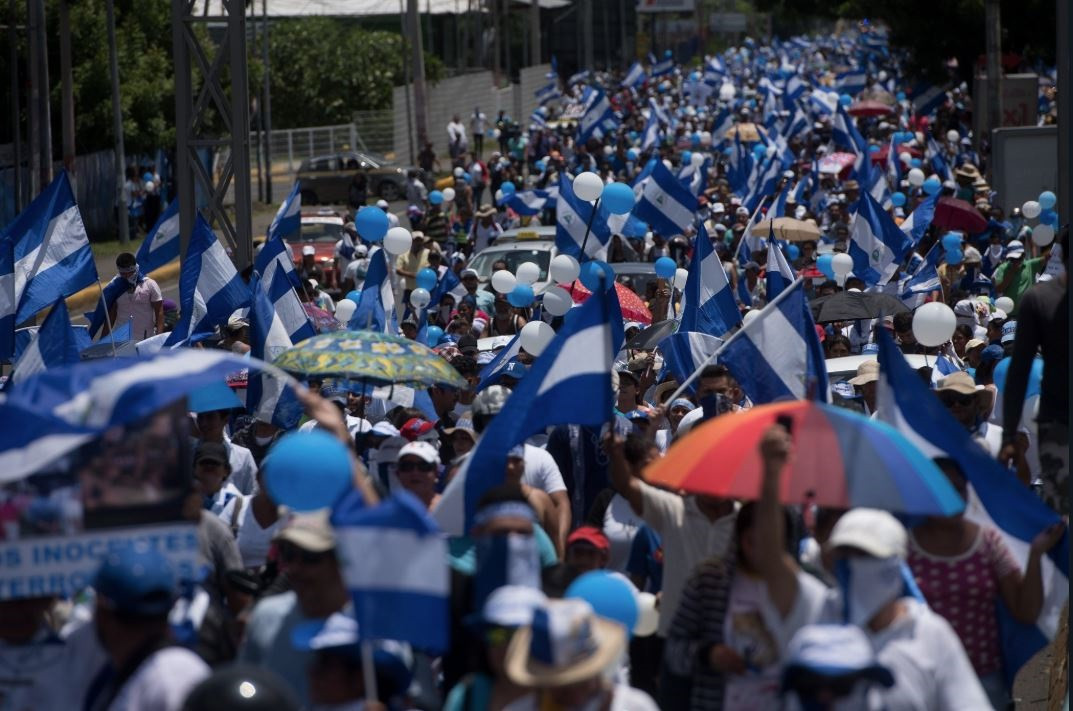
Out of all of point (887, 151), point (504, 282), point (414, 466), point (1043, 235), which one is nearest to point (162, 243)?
point (504, 282)

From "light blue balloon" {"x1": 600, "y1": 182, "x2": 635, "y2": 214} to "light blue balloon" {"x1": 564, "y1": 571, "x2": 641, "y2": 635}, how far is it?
10.6 m

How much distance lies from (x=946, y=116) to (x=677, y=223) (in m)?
32.6

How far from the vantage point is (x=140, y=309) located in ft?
48.7

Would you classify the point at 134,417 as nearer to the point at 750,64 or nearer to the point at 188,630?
the point at 188,630

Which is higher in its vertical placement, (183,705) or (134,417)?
(134,417)

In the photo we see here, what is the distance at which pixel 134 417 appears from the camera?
18.2 feet

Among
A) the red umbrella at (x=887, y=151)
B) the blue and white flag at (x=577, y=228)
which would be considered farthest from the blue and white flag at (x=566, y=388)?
the red umbrella at (x=887, y=151)

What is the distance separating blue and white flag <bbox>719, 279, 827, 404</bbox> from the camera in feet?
27.0

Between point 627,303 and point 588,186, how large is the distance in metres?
1.72

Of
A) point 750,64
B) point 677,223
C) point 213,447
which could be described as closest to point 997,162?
point 677,223

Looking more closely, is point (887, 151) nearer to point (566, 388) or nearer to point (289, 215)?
point (289, 215)

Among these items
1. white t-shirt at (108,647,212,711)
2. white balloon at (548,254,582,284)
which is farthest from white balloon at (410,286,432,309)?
white t-shirt at (108,647,212,711)

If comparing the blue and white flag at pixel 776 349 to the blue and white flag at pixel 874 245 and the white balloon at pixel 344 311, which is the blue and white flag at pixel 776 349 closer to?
the white balloon at pixel 344 311

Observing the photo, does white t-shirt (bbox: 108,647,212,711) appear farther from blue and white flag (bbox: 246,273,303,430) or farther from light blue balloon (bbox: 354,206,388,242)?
light blue balloon (bbox: 354,206,388,242)
